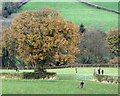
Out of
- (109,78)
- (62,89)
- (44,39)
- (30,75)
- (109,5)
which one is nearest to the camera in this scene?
(62,89)

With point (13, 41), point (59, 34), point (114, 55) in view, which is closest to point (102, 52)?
point (114, 55)

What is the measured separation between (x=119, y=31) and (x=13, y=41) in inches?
1119

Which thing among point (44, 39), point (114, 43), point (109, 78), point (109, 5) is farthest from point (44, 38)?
point (109, 5)

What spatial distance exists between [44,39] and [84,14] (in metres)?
75.5

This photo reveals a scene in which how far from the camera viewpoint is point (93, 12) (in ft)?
435

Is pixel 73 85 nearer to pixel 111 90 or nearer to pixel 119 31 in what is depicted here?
pixel 111 90

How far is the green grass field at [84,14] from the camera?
403 feet

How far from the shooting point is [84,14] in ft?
433

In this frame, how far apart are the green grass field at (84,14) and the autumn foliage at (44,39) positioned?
5898 cm

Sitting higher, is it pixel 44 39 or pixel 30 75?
pixel 44 39

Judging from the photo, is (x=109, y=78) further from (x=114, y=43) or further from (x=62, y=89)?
(x=114, y=43)

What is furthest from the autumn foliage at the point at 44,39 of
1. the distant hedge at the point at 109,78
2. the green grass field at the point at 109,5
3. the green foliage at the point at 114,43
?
the green grass field at the point at 109,5

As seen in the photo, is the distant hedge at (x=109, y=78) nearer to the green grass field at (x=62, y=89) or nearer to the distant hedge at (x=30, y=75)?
the green grass field at (x=62, y=89)

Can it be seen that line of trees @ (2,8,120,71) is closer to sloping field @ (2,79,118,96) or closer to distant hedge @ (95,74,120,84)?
distant hedge @ (95,74,120,84)
